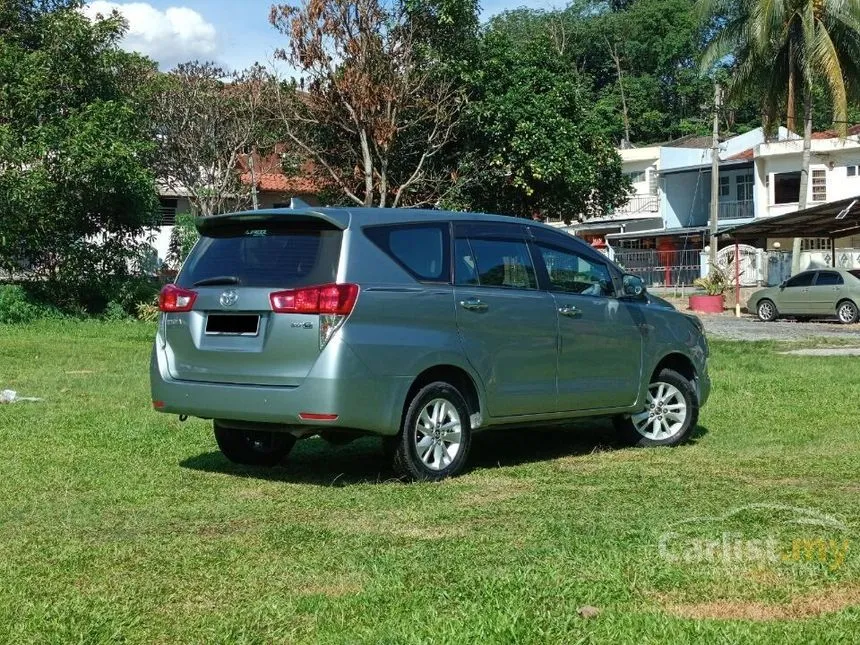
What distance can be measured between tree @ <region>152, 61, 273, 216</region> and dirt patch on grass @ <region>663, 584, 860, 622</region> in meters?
33.1

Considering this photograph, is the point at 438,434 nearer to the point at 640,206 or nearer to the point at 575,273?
the point at 575,273

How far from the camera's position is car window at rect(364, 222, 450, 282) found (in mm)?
8062

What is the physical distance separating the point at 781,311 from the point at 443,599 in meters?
31.7

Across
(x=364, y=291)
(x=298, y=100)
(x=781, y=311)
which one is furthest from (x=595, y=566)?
(x=781, y=311)

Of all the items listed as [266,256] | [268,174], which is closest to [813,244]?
[268,174]

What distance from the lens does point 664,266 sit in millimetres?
56312

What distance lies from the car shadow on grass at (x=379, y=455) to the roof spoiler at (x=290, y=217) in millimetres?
1729

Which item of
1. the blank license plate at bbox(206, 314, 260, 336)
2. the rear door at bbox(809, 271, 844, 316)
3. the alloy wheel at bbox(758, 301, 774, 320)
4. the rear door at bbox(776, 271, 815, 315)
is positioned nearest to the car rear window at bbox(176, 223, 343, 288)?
the blank license plate at bbox(206, 314, 260, 336)

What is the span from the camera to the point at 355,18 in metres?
28.4

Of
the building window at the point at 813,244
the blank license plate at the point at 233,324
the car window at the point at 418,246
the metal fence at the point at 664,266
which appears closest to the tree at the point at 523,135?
the metal fence at the point at 664,266

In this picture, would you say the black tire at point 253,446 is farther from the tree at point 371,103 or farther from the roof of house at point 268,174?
the roof of house at point 268,174

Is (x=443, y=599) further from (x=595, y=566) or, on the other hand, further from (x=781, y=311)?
(x=781, y=311)

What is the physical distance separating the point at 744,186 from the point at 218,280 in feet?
184

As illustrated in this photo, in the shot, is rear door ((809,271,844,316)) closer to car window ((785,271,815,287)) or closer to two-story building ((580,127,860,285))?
car window ((785,271,815,287))
